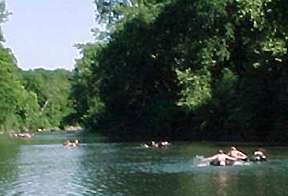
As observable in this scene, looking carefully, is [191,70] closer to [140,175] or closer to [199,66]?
[199,66]

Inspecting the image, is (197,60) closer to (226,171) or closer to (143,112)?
(143,112)

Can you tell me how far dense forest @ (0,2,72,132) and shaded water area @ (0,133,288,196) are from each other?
56.2 meters

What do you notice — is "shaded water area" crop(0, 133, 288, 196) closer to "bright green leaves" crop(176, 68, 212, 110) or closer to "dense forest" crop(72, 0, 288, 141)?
"dense forest" crop(72, 0, 288, 141)

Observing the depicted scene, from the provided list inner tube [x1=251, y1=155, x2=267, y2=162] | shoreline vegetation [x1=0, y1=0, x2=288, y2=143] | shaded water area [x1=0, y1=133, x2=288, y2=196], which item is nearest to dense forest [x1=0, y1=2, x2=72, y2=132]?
shoreline vegetation [x1=0, y1=0, x2=288, y2=143]

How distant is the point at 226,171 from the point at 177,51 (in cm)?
4385

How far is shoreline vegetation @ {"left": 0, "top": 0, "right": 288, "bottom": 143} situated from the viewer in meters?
70.4

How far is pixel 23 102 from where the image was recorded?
141 m

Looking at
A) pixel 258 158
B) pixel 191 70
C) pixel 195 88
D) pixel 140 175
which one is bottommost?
pixel 140 175

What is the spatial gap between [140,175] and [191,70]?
127 feet

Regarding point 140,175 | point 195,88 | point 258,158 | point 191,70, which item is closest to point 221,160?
point 258,158

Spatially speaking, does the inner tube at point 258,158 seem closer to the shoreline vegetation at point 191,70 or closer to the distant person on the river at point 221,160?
the distant person on the river at point 221,160

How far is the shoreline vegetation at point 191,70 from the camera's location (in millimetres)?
70375

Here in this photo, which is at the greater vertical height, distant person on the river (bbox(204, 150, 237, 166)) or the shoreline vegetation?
the shoreline vegetation

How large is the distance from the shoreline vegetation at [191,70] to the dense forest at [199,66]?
10 centimetres
